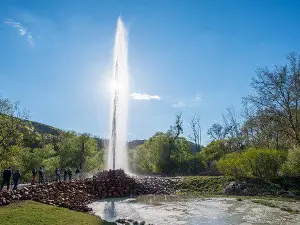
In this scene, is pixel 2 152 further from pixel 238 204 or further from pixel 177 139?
pixel 177 139

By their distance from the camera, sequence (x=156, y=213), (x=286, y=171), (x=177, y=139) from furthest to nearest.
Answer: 1. (x=177, y=139)
2. (x=286, y=171)
3. (x=156, y=213)

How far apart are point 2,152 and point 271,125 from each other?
1251 inches

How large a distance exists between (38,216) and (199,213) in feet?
28.9

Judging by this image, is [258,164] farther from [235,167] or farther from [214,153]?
[214,153]

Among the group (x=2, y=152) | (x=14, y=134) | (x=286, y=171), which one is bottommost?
(x=286, y=171)

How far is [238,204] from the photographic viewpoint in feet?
62.5

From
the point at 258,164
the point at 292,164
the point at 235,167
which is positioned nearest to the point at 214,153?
the point at 235,167

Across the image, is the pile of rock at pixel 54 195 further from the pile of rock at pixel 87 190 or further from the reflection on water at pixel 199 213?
the reflection on water at pixel 199 213


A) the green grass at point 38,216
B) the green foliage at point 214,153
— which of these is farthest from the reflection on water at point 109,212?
the green foliage at point 214,153

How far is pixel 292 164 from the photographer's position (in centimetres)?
2494

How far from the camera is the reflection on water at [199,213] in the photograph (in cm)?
1417

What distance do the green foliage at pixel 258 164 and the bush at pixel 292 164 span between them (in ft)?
3.58

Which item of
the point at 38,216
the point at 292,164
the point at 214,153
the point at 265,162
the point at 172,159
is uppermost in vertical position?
the point at 214,153

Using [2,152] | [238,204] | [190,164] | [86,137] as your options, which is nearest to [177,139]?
[190,164]
